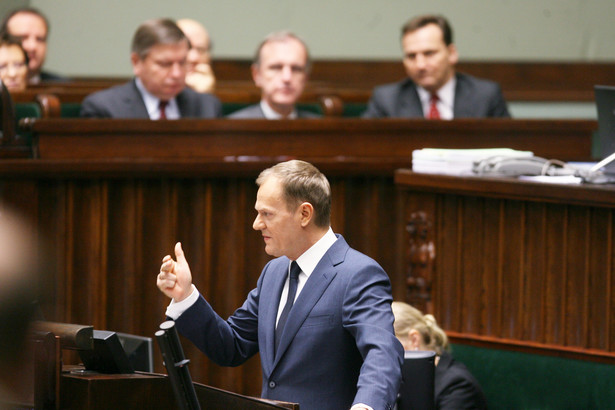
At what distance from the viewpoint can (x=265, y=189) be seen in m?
2.71

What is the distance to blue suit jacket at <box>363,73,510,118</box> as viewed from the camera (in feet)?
18.2

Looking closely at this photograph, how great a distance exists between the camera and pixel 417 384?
3152mm

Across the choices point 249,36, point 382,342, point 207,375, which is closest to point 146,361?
point 207,375

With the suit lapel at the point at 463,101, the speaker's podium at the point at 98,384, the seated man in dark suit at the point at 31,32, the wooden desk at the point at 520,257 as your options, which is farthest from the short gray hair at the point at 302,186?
the seated man in dark suit at the point at 31,32

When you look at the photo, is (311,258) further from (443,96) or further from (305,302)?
(443,96)

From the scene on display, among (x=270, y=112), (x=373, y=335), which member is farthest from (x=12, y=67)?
(x=373, y=335)

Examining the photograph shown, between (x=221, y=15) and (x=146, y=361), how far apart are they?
4737 mm

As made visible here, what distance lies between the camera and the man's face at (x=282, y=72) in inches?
209

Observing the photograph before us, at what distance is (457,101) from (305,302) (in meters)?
3.14

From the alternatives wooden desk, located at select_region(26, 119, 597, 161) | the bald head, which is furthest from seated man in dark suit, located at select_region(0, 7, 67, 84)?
wooden desk, located at select_region(26, 119, 597, 161)

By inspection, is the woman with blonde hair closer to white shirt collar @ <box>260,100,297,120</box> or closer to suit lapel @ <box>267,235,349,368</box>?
→ suit lapel @ <box>267,235,349,368</box>

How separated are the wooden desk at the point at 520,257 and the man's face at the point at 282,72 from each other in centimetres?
131

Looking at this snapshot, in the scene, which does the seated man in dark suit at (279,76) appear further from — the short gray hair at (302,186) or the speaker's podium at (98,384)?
the speaker's podium at (98,384)

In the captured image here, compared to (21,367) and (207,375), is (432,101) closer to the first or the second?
(207,375)
